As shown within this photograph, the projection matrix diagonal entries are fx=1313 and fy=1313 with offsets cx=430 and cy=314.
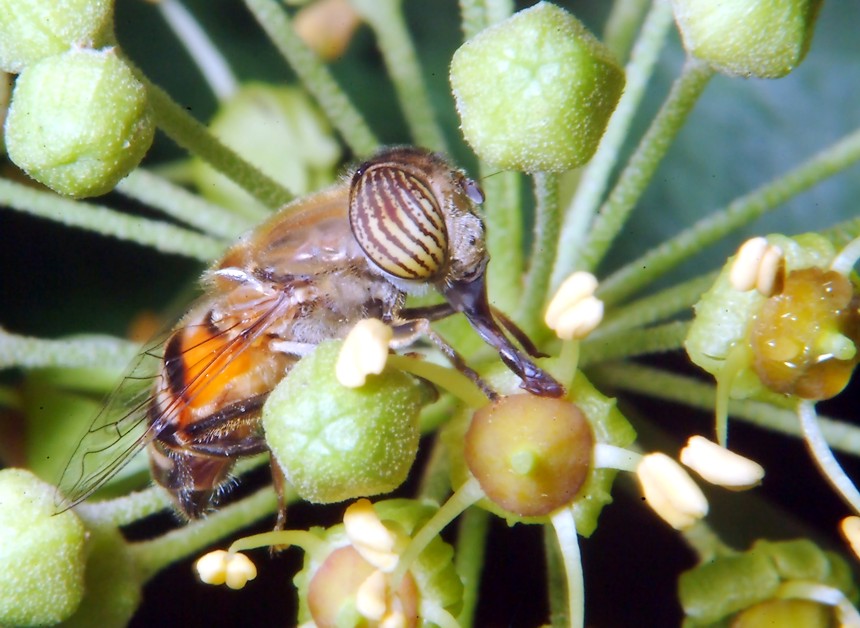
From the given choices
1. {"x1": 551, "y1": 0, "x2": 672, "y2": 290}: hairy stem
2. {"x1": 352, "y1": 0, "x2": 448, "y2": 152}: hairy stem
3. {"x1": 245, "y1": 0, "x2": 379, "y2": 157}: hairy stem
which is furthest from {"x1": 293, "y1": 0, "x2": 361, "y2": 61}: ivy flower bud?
{"x1": 551, "y1": 0, "x2": 672, "y2": 290}: hairy stem

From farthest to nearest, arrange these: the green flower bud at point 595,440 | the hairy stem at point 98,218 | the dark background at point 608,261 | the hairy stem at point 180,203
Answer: the dark background at point 608,261, the hairy stem at point 180,203, the hairy stem at point 98,218, the green flower bud at point 595,440

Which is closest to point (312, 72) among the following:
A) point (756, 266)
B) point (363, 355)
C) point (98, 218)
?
point (98, 218)

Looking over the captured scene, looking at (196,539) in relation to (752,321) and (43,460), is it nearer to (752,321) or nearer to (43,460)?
(43,460)

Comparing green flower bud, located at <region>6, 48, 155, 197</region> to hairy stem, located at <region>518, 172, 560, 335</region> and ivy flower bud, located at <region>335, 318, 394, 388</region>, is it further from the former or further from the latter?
hairy stem, located at <region>518, 172, 560, 335</region>

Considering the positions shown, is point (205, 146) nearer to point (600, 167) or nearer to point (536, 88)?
point (536, 88)

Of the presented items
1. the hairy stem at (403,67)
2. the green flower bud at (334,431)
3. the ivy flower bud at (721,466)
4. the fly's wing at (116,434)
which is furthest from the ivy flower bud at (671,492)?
the hairy stem at (403,67)

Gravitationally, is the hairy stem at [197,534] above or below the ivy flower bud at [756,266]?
below

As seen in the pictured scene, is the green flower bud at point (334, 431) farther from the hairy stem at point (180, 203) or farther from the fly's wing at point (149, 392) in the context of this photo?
the hairy stem at point (180, 203)

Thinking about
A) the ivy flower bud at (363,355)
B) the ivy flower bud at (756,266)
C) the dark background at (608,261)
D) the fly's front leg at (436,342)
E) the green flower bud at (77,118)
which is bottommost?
the dark background at (608,261)
